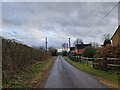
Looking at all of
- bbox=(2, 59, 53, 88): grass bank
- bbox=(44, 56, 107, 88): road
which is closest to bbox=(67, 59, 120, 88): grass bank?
bbox=(44, 56, 107, 88): road

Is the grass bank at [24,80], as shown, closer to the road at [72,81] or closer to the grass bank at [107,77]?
the road at [72,81]

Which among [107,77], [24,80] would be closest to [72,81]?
[24,80]

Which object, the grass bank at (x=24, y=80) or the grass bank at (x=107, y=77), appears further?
the grass bank at (x=107, y=77)

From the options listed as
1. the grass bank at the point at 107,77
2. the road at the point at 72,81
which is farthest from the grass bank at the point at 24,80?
the grass bank at the point at 107,77

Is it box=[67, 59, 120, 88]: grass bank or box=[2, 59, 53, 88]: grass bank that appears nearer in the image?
box=[2, 59, 53, 88]: grass bank

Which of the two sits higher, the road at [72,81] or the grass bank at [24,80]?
the grass bank at [24,80]

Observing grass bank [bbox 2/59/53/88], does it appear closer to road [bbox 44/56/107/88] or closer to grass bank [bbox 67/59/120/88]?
road [bbox 44/56/107/88]

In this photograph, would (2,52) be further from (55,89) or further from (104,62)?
(104,62)

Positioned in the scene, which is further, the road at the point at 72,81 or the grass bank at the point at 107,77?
the grass bank at the point at 107,77

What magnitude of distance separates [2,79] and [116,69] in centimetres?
1173

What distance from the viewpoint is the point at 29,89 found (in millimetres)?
11156

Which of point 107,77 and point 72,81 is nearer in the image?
point 72,81

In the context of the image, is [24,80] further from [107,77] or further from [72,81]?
[107,77]

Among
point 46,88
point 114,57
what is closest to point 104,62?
point 114,57
